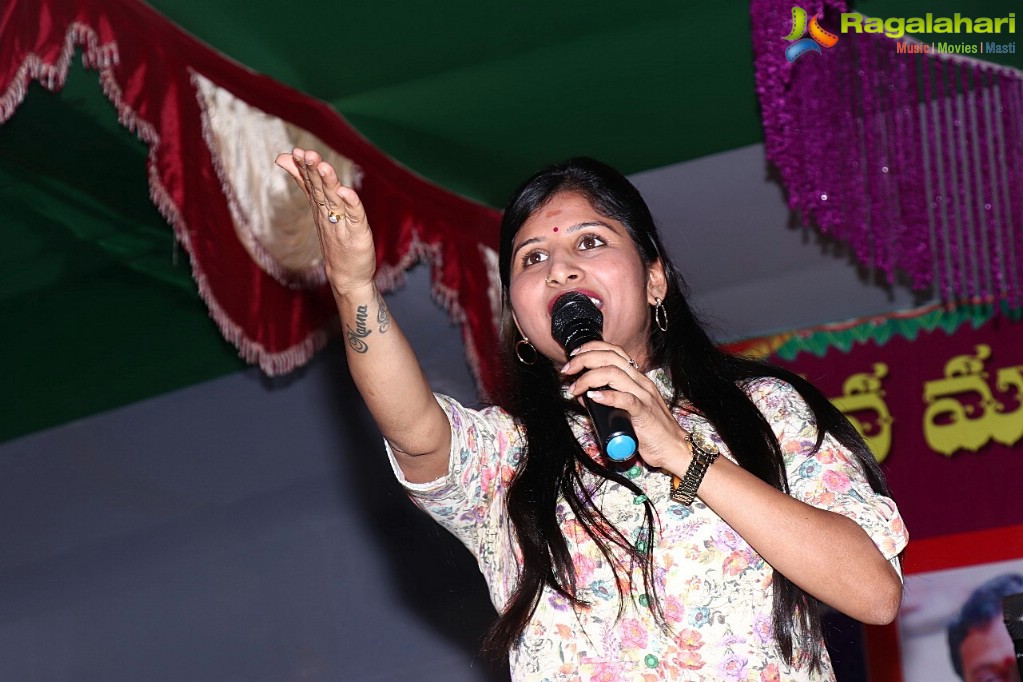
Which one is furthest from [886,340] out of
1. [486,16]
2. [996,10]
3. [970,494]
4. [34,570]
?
[34,570]

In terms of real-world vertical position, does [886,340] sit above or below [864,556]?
below

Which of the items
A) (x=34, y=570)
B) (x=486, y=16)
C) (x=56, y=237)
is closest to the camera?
(x=486, y=16)

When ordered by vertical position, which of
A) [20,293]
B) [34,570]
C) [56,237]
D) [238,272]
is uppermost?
[238,272]

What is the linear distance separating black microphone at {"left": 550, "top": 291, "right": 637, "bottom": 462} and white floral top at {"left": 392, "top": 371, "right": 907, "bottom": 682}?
0.20 metres

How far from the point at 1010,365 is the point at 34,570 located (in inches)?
136

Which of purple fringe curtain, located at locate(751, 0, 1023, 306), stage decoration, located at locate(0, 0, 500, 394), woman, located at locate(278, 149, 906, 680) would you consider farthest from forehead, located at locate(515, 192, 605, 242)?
purple fringe curtain, located at locate(751, 0, 1023, 306)

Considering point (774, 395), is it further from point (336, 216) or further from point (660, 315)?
point (336, 216)

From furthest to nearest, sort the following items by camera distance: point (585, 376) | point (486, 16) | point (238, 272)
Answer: point (486, 16)
point (238, 272)
point (585, 376)

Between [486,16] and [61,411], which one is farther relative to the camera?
[61,411]

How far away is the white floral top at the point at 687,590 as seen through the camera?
134 centimetres

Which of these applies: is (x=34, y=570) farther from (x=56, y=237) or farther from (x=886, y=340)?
(x=886, y=340)

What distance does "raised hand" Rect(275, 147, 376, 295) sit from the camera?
4.47 feet

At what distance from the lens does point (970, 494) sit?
3949 millimetres

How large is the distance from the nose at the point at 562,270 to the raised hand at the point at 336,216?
238 mm
